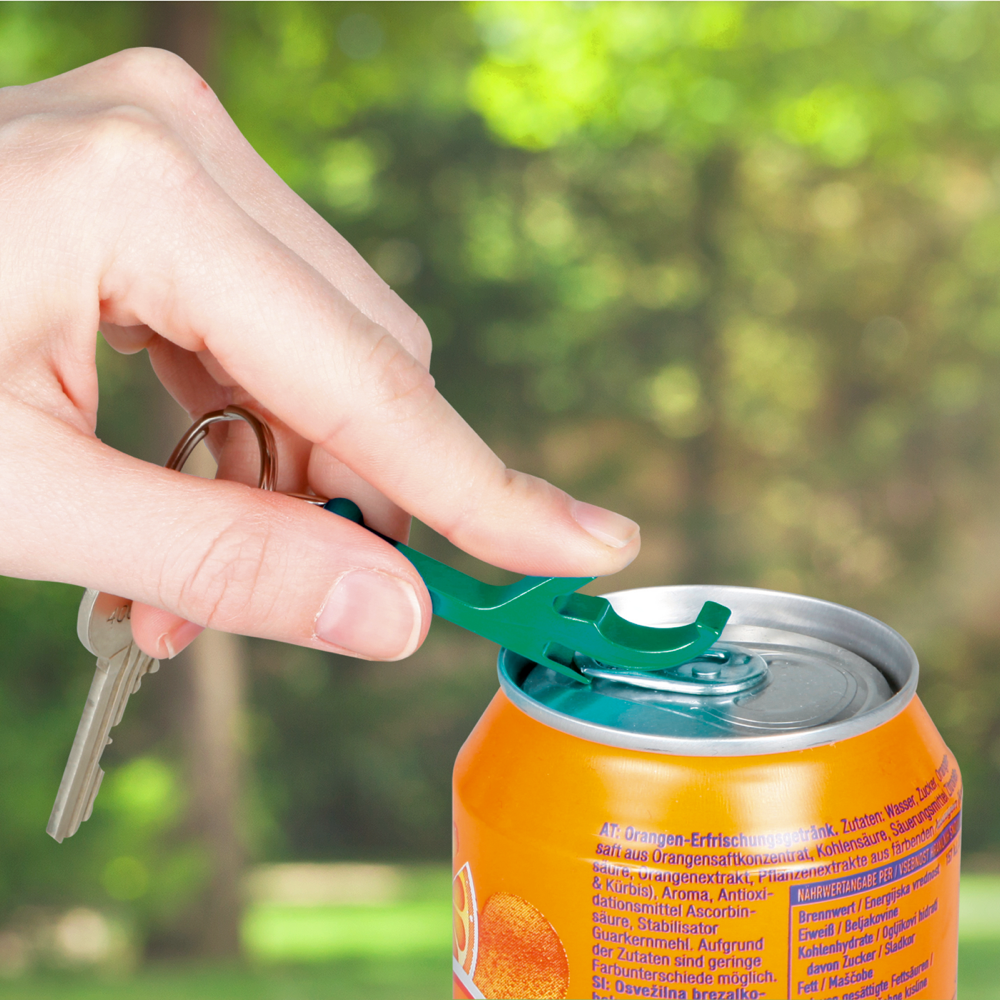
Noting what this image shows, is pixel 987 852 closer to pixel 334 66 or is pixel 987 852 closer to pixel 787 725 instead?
pixel 334 66

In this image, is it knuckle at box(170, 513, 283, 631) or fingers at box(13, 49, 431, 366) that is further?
fingers at box(13, 49, 431, 366)

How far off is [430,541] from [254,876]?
7.17ft

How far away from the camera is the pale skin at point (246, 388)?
111 centimetres

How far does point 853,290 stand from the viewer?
8031 millimetres

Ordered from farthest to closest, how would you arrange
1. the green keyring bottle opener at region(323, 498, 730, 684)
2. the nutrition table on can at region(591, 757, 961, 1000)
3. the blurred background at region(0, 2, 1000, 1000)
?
the blurred background at region(0, 2, 1000, 1000)
the green keyring bottle opener at region(323, 498, 730, 684)
the nutrition table on can at region(591, 757, 961, 1000)

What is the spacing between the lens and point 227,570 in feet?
3.68

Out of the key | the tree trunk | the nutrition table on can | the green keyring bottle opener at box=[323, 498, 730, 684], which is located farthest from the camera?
the tree trunk

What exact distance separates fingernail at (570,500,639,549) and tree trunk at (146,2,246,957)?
13.6 feet

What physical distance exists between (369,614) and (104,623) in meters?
0.37

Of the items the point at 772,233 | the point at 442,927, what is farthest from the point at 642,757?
the point at 772,233

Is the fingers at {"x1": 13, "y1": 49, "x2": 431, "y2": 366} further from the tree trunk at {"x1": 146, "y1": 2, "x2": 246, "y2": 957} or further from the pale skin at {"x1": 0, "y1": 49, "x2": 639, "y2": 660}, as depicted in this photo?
the tree trunk at {"x1": 146, "y1": 2, "x2": 246, "y2": 957}

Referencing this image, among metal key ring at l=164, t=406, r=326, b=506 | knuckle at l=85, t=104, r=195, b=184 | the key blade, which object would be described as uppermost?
knuckle at l=85, t=104, r=195, b=184

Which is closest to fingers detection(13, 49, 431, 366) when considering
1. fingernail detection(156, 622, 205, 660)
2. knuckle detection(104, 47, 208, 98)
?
knuckle detection(104, 47, 208, 98)

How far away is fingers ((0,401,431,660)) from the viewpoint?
1114mm
